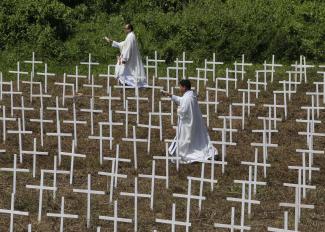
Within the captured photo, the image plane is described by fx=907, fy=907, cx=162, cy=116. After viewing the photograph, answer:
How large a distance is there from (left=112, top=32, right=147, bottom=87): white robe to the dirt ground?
132cm

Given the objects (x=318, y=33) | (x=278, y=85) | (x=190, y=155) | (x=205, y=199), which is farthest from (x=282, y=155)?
(x=318, y=33)

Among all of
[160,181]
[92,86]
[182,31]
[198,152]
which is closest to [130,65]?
[92,86]

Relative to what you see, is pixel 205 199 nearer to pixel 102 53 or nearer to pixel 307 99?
pixel 307 99

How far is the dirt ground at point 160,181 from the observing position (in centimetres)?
1131

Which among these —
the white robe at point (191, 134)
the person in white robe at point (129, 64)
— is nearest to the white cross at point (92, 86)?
the person in white robe at point (129, 64)

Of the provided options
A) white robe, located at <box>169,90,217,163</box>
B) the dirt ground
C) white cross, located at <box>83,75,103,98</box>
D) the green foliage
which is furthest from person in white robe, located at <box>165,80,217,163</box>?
the green foliage

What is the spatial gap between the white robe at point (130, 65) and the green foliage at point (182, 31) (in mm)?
2087

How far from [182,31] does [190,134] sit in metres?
7.16

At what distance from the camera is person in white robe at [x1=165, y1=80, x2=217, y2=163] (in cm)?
1355

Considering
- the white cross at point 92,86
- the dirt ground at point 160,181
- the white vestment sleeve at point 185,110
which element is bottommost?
the dirt ground at point 160,181

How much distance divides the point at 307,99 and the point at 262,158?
11.3 feet

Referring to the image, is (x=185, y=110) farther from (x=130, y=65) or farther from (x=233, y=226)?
(x=130, y=65)

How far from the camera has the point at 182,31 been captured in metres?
20.5

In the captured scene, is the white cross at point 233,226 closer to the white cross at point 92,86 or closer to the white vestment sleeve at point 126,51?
the white cross at point 92,86
